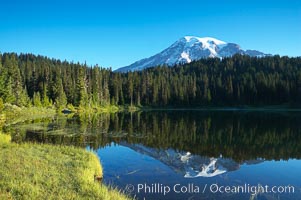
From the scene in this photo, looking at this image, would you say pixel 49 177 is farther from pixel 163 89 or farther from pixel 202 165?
pixel 163 89

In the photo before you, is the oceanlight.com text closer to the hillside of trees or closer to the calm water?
the calm water

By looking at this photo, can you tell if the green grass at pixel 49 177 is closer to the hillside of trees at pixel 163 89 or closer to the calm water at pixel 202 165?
the calm water at pixel 202 165

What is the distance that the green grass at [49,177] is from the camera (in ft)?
39.9

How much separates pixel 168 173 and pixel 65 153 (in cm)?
782

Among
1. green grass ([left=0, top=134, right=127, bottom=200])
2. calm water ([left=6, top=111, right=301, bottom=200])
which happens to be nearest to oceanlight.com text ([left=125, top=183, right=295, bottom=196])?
calm water ([left=6, top=111, right=301, bottom=200])

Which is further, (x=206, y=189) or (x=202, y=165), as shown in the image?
(x=202, y=165)

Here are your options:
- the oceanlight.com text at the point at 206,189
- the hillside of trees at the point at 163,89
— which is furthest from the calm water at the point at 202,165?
the hillside of trees at the point at 163,89

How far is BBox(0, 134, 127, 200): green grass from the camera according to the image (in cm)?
1216

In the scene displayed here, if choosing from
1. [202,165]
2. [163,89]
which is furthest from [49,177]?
[163,89]

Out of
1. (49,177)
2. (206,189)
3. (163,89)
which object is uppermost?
A: (163,89)

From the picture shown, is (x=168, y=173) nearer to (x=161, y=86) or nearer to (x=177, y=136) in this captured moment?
(x=177, y=136)

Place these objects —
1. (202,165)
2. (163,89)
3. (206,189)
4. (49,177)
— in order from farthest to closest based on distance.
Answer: (163,89)
(202,165)
(206,189)
(49,177)

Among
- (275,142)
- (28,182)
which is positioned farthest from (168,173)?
(275,142)

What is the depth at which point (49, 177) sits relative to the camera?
581 inches
